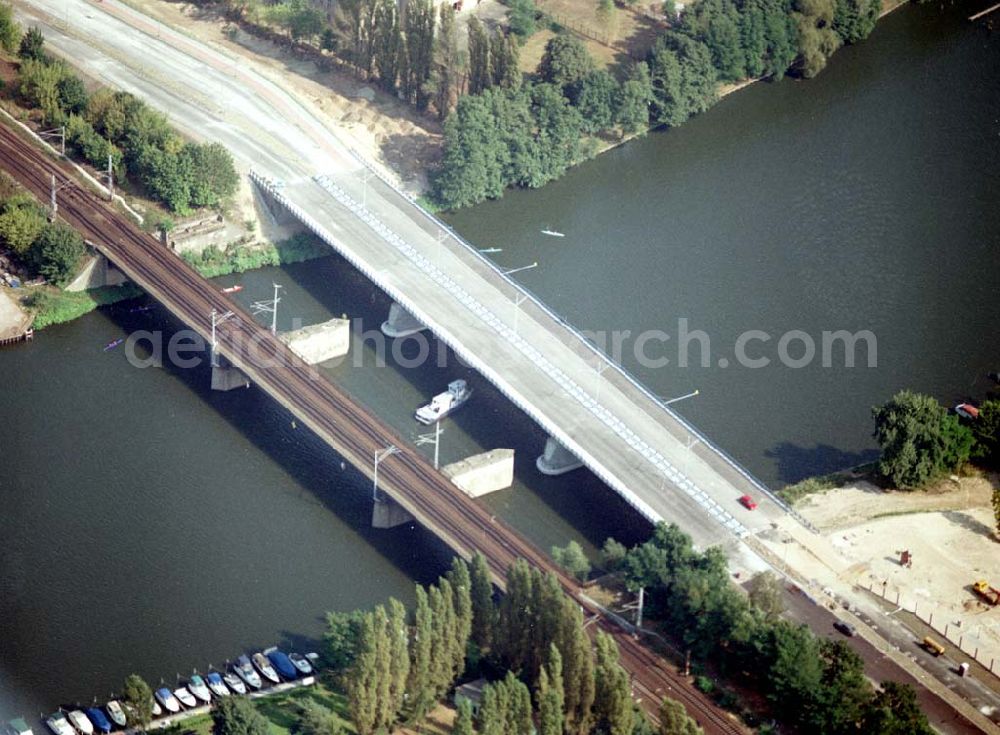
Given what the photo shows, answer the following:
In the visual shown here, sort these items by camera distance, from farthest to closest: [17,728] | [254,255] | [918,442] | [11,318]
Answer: [254,255] < [11,318] < [918,442] < [17,728]

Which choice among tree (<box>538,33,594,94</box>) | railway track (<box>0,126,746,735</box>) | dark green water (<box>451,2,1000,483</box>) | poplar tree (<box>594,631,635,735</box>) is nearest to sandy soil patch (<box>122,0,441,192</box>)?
dark green water (<box>451,2,1000,483</box>)

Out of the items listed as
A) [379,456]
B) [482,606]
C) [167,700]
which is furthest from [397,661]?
[379,456]

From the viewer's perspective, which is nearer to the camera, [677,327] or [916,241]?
[677,327]

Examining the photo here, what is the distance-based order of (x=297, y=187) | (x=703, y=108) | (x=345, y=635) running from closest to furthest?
(x=345, y=635) < (x=297, y=187) < (x=703, y=108)

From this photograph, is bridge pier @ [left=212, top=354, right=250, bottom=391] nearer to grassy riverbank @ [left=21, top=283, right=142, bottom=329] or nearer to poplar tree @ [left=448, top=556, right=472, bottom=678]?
grassy riverbank @ [left=21, top=283, right=142, bottom=329]

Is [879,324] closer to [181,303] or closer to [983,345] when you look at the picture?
[983,345]

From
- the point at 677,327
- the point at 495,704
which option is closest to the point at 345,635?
the point at 495,704

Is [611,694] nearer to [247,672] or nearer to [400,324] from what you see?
[247,672]
